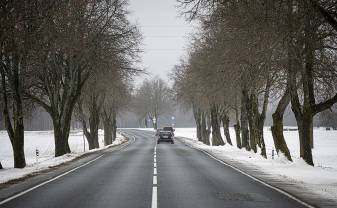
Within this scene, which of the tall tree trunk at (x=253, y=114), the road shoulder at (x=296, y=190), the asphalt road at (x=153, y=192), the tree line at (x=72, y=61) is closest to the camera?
the asphalt road at (x=153, y=192)

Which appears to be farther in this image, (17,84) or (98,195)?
(17,84)

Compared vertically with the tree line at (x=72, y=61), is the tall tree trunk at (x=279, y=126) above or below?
below

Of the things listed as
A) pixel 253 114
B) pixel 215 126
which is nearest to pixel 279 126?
pixel 253 114

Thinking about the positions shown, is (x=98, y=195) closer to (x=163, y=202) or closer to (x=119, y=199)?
(x=119, y=199)

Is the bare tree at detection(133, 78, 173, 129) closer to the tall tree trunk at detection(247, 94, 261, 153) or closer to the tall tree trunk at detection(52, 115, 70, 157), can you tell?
the tall tree trunk at detection(247, 94, 261, 153)

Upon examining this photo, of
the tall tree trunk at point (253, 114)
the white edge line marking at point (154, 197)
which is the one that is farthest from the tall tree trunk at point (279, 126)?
the white edge line marking at point (154, 197)

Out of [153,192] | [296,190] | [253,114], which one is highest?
[253,114]

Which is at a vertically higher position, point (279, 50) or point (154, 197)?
point (279, 50)

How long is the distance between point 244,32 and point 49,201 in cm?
953

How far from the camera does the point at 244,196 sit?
13.3m

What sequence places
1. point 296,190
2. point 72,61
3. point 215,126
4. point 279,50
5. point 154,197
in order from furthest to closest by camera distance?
1. point 215,126
2. point 72,61
3. point 279,50
4. point 296,190
5. point 154,197

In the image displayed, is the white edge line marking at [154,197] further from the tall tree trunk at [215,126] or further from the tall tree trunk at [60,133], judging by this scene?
the tall tree trunk at [215,126]

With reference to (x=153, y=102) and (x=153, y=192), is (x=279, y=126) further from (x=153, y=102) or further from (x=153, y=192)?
(x=153, y=102)

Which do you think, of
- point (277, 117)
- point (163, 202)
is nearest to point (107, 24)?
point (277, 117)
